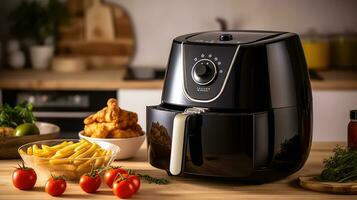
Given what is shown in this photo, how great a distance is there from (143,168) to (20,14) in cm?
245

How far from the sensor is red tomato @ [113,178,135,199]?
1.65m

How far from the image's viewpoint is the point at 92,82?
3.74 meters

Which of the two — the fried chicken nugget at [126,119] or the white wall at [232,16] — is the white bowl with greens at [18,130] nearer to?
the fried chicken nugget at [126,119]

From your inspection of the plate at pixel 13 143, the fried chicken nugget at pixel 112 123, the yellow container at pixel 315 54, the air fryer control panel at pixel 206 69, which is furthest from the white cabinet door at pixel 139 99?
the air fryer control panel at pixel 206 69

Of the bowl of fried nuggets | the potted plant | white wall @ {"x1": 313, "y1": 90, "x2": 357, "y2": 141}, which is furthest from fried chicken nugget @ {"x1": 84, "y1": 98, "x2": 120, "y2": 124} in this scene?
the potted plant

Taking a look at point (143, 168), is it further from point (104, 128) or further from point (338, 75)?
point (338, 75)

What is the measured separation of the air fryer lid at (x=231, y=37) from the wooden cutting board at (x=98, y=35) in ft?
7.82

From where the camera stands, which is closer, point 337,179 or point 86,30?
point 337,179

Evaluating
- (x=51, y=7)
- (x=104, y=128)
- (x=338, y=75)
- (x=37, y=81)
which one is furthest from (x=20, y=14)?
(x=104, y=128)

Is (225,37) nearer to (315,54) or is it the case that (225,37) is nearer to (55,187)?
(55,187)

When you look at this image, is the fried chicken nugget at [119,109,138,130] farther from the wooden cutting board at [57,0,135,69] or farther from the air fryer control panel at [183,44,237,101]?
the wooden cutting board at [57,0,135,69]

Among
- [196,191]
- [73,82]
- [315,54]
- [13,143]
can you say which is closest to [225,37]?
[196,191]

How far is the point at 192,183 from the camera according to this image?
181 centimetres

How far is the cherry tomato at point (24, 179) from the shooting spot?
5.71 feet
